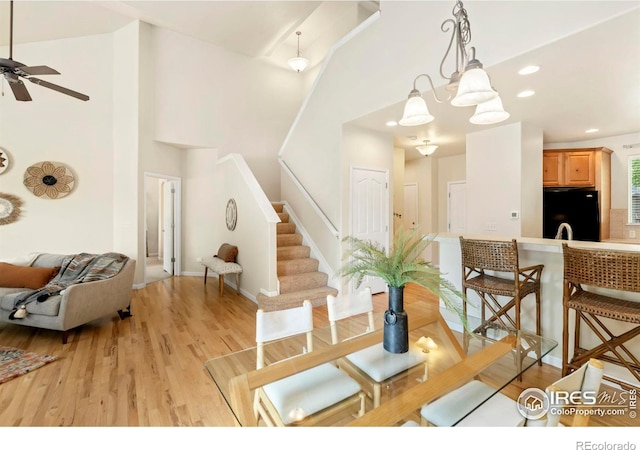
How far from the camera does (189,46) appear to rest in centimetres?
601

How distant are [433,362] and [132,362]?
2.58 metres

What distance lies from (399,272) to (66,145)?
6.12 m

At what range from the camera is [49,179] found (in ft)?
16.4

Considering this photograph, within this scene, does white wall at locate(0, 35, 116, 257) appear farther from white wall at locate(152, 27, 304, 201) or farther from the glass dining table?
the glass dining table

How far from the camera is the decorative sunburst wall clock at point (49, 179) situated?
490 centimetres

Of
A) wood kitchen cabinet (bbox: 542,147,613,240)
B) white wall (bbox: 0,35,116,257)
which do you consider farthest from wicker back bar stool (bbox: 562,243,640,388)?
white wall (bbox: 0,35,116,257)

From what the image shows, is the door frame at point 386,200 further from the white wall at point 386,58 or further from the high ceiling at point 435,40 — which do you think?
the high ceiling at point 435,40

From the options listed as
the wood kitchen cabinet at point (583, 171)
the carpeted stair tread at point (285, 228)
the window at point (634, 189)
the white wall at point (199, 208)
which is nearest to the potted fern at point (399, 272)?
the carpeted stair tread at point (285, 228)

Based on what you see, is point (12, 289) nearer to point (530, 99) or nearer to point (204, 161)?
point (204, 161)

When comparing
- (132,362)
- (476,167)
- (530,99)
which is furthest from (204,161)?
(530,99)

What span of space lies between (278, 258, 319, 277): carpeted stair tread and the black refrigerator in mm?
3550

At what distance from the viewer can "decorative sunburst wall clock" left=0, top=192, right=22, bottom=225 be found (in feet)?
15.7

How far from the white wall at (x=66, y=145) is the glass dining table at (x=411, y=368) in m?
4.97
